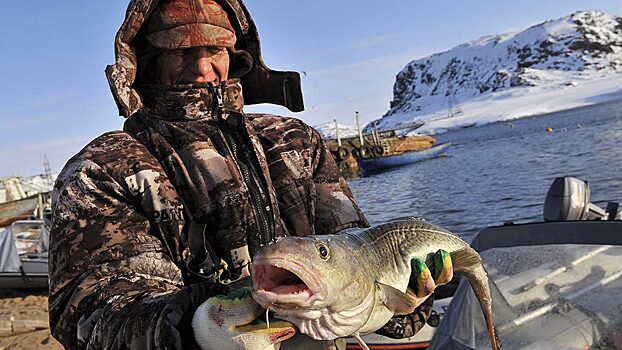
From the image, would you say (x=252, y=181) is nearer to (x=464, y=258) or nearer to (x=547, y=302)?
(x=464, y=258)

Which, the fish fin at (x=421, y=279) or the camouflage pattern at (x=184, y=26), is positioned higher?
the camouflage pattern at (x=184, y=26)

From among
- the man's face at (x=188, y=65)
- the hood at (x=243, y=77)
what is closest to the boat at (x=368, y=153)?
the hood at (x=243, y=77)

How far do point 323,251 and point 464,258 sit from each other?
1402mm

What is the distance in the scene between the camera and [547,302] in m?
3.90

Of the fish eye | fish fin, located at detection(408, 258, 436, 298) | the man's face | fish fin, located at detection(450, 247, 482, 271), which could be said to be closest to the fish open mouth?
the fish eye

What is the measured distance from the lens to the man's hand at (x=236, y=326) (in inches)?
68.9

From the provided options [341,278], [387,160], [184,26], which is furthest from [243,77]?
[387,160]

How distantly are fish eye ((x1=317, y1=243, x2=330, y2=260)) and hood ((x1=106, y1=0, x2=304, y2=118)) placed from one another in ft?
5.24

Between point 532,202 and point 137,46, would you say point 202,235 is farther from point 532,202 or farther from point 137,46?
point 532,202

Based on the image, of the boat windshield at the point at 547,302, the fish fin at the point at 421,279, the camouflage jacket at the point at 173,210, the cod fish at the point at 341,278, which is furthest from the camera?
the boat windshield at the point at 547,302

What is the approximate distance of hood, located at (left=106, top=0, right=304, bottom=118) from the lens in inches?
115

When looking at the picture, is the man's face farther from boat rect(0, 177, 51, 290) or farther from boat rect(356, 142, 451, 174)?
boat rect(356, 142, 451, 174)

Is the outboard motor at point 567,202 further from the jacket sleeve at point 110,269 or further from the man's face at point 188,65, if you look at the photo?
the jacket sleeve at point 110,269

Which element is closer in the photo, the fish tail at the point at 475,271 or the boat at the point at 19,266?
the fish tail at the point at 475,271
